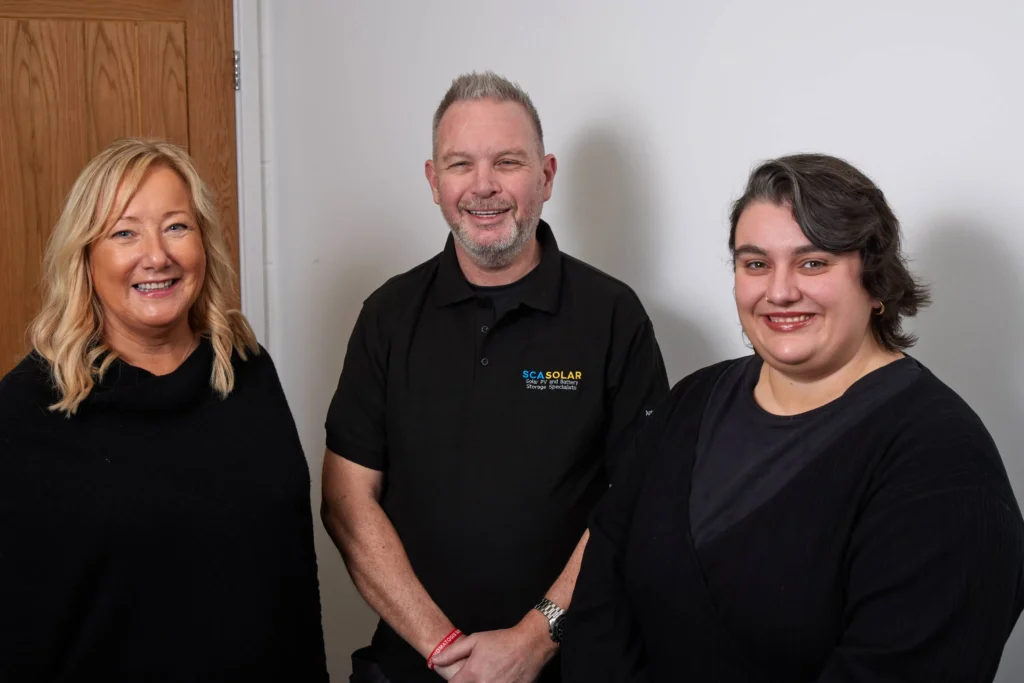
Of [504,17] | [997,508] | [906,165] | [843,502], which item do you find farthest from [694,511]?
[504,17]

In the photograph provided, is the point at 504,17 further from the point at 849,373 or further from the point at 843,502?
the point at 843,502

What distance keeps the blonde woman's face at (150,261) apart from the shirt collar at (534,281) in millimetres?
485

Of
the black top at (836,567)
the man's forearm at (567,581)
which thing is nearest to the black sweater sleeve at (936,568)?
the black top at (836,567)

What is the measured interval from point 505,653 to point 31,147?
2013mm

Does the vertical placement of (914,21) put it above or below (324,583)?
above

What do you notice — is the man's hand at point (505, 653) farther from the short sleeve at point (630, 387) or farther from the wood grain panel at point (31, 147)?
the wood grain panel at point (31, 147)

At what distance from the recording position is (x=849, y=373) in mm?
1507

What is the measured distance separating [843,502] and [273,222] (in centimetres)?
244

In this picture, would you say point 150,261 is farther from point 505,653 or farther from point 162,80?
point 162,80

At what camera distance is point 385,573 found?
2.04 m

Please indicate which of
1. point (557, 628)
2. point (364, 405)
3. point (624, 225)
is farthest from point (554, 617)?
point (624, 225)

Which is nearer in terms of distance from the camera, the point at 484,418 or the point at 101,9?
the point at 484,418

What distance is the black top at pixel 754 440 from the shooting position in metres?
1.46

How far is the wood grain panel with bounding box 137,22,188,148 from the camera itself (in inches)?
121
